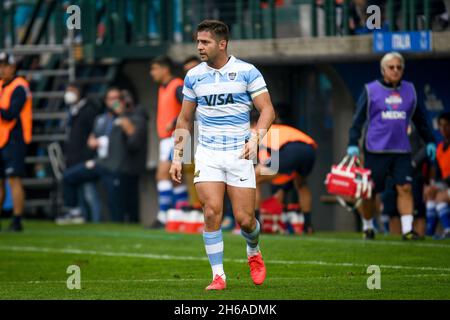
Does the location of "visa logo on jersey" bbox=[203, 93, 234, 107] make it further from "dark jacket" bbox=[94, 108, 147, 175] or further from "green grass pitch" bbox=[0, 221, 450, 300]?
"dark jacket" bbox=[94, 108, 147, 175]

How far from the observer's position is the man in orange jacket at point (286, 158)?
67.5 ft

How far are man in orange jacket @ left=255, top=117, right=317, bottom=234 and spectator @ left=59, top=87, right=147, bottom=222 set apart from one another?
18.2 ft

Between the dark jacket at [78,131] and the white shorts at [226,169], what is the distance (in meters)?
14.6

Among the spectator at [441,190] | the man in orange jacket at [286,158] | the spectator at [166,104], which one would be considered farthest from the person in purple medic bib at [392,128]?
the spectator at [166,104]

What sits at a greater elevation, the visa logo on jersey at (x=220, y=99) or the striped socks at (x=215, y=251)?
the visa logo on jersey at (x=220, y=99)

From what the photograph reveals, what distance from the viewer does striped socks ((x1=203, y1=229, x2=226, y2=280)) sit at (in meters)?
12.6

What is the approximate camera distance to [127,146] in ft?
87.5

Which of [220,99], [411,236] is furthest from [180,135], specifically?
[411,236]

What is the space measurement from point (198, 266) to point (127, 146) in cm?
1060

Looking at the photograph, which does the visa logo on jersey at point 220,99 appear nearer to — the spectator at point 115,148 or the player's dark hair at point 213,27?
the player's dark hair at point 213,27

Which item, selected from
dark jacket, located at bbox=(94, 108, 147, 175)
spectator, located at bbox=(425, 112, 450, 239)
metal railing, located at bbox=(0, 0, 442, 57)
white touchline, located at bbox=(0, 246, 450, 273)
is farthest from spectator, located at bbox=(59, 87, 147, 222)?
white touchline, located at bbox=(0, 246, 450, 273)

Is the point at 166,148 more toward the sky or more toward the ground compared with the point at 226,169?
more toward the ground

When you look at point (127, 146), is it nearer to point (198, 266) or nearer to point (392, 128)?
point (392, 128)

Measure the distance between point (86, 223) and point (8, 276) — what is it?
34.8ft
